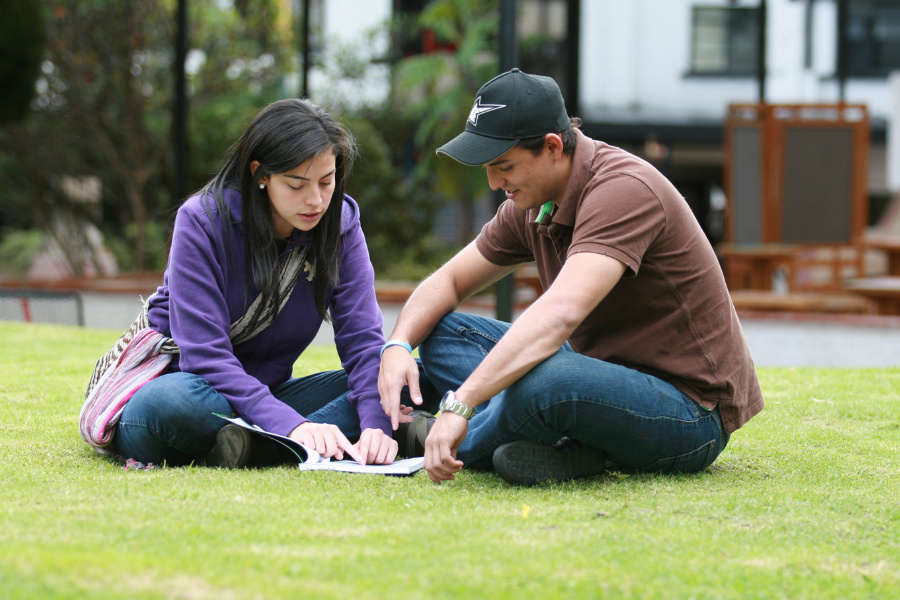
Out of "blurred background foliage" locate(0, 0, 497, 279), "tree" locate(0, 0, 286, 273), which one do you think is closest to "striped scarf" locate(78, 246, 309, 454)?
"blurred background foliage" locate(0, 0, 497, 279)

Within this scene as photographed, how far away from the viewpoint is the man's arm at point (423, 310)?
113 inches

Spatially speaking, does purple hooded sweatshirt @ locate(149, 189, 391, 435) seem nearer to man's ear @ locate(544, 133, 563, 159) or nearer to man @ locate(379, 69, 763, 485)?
man @ locate(379, 69, 763, 485)

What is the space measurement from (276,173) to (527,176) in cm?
71

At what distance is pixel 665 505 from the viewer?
243 cm

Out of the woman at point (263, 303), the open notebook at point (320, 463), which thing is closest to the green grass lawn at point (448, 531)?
the open notebook at point (320, 463)

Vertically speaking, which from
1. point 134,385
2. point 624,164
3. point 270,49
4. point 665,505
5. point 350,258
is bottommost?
Answer: point 665,505

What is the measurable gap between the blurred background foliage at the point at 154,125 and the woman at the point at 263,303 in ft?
26.7

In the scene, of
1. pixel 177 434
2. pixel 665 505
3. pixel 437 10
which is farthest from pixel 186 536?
pixel 437 10

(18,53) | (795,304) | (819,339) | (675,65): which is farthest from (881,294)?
(675,65)

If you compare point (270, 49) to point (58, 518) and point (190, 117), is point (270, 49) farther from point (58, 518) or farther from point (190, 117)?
point (58, 518)

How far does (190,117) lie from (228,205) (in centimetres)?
1072

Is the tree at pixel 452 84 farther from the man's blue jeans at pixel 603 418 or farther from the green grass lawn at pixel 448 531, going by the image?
the man's blue jeans at pixel 603 418

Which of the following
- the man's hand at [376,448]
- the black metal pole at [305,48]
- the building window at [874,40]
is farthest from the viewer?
the building window at [874,40]

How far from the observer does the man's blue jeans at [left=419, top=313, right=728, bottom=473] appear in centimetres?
250
